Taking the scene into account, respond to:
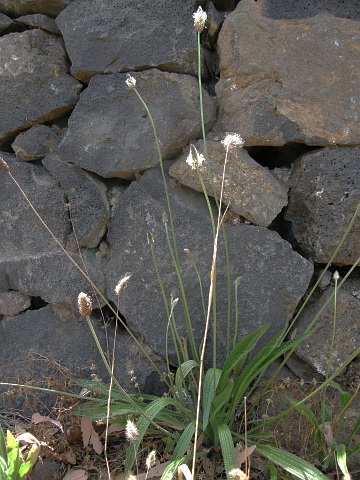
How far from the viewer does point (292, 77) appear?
78.9 inches

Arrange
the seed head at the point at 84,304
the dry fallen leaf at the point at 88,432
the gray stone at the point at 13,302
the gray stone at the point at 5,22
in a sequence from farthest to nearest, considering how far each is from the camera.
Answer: the gray stone at the point at 5,22 < the gray stone at the point at 13,302 < the dry fallen leaf at the point at 88,432 < the seed head at the point at 84,304

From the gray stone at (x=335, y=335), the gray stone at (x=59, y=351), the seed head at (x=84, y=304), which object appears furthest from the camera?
the gray stone at (x=59, y=351)

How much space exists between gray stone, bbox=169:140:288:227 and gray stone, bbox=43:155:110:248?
1.29ft

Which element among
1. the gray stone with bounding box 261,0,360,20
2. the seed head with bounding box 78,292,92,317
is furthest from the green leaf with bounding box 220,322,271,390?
the gray stone with bounding box 261,0,360,20

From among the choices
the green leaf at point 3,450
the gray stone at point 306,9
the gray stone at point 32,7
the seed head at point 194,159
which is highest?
the gray stone at point 32,7

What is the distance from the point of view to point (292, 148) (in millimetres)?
2121

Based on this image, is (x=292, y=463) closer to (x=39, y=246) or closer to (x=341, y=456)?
(x=341, y=456)

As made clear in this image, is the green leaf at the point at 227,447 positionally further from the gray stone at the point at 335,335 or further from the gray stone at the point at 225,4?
the gray stone at the point at 225,4

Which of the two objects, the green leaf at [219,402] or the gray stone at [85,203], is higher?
the gray stone at [85,203]

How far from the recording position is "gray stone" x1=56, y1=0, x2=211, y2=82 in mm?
2107

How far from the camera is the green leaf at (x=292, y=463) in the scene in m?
1.51

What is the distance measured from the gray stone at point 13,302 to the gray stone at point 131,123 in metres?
0.55

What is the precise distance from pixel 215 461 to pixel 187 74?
4.46ft

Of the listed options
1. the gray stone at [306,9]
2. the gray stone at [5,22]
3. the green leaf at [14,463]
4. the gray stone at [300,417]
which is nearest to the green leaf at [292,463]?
the gray stone at [300,417]
